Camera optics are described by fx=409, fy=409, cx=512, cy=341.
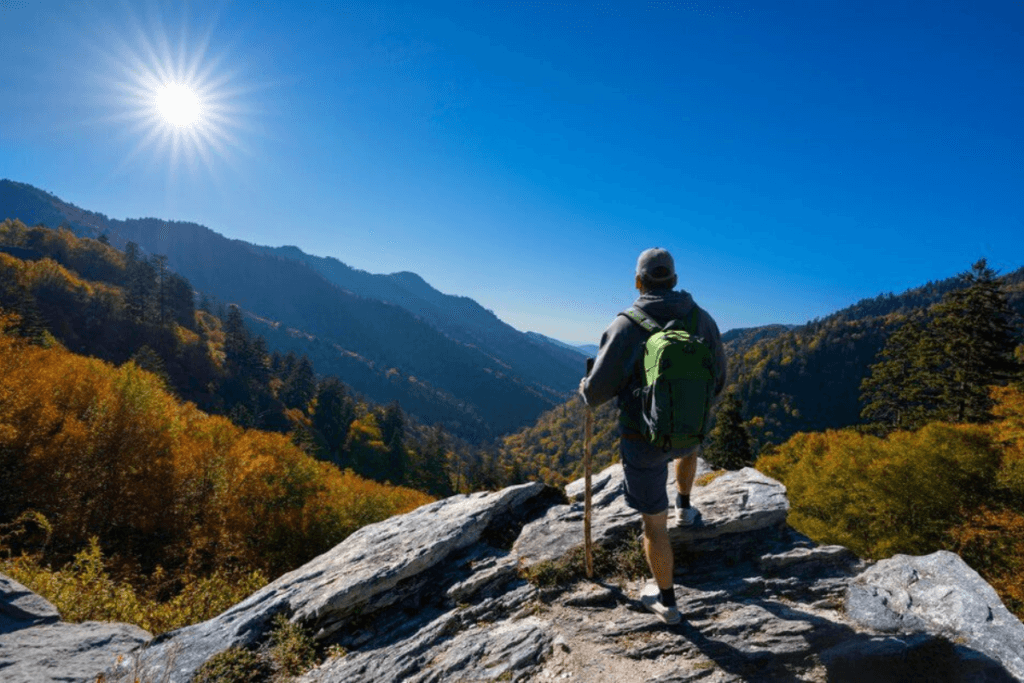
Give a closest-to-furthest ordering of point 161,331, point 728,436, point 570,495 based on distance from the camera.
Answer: point 570,495, point 728,436, point 161,331

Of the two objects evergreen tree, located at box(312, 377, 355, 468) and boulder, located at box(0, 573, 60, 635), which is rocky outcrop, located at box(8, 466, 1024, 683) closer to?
boulder, located at box(0, 573, 60, 635)

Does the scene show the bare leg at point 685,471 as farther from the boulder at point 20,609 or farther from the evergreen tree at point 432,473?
the evergreen tree at point 432,473

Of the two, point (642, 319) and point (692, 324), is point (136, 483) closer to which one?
point (642, 319)

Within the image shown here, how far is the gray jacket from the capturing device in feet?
15.9

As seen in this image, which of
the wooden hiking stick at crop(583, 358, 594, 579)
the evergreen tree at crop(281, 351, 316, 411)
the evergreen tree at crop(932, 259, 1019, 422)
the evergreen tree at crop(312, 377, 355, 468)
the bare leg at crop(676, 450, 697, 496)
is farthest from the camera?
the evergreen tree at crop(281, 351, 316, 411)

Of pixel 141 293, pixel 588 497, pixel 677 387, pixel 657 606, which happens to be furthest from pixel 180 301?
pixel 677 387

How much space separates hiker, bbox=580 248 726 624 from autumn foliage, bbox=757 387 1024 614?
21854mm

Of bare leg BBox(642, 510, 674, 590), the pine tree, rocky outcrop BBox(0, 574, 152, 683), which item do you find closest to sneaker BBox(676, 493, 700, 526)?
bare leg BBox(642, 510, 674, 590)

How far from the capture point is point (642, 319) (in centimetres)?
480

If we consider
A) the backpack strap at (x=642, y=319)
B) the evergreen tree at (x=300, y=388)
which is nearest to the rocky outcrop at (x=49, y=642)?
the backpack strap at (x=642, y=319)

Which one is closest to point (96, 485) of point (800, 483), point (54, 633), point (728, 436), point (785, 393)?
point (54, 633)

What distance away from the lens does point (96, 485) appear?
23.3 metres

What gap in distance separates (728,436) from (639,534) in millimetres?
37789

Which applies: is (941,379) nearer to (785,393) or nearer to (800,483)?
(800,483)
